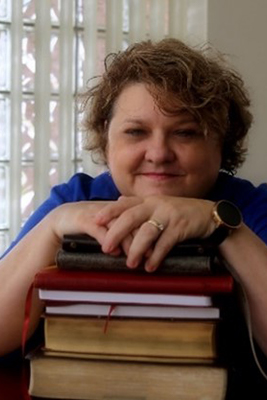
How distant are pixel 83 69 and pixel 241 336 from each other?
2267mm

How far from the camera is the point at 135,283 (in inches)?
28.3

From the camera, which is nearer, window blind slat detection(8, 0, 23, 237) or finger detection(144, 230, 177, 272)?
finger detection(144, 230, 177, 272)

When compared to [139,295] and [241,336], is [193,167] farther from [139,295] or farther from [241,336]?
[139,295]

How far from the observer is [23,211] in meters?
2.92

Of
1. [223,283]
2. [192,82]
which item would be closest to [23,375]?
[223,283]

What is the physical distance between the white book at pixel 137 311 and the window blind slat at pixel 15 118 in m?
2.17

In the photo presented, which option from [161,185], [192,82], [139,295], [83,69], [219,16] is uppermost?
[219,16]

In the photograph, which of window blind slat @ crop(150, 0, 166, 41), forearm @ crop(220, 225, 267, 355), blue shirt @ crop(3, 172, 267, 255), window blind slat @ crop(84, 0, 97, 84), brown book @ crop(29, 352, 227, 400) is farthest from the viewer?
window blind slat @ crop(150, 0, 166, 41)

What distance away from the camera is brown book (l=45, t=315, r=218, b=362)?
0.71 metres

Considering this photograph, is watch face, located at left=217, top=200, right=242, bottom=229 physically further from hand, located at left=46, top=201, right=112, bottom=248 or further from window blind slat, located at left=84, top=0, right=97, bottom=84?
window blind slat, located at left=84, top=0, right=97, bottom=84

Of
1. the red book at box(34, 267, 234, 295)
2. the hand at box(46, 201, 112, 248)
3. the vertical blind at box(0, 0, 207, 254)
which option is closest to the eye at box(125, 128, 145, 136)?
the hand at box(46, 201, 112, 248)

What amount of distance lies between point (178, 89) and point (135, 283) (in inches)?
22.7

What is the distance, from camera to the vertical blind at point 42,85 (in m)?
2.88

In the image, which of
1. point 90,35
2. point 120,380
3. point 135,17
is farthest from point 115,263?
point 135,17
